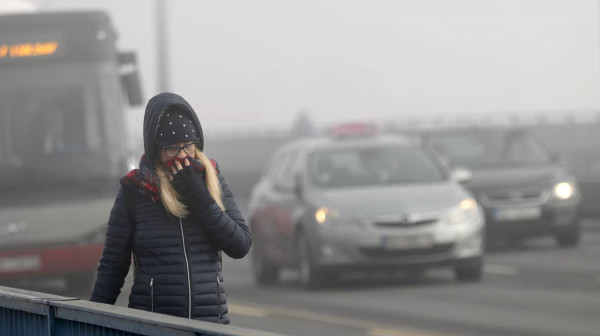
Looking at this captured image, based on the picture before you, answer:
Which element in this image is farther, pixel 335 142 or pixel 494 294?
pixel 335 142

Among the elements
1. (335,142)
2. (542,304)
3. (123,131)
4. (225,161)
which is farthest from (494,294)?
(225,161)

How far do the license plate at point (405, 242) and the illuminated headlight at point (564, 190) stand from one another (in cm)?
507

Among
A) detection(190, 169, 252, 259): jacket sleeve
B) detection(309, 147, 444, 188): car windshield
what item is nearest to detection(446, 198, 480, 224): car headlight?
detection(309, 147, 444, 188): car windshield

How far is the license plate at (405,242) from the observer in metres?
15.4

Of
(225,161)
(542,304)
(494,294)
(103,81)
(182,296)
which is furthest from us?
(225,161)

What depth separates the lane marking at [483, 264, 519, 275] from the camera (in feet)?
57.3

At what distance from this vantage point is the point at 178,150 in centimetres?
564

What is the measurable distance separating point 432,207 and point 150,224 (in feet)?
33.5

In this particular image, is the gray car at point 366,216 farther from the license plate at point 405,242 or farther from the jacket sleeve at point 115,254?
the jacket sleeve at point 115,254

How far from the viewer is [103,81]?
1716 centimetres

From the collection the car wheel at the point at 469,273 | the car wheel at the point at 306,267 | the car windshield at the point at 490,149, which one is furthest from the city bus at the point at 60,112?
the car windshield at the point at 490,149

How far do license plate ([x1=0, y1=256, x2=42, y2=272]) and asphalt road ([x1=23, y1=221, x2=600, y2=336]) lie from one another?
0.59 metres

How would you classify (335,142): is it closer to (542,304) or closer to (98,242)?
(98,242)

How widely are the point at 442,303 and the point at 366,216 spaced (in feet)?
5.56
